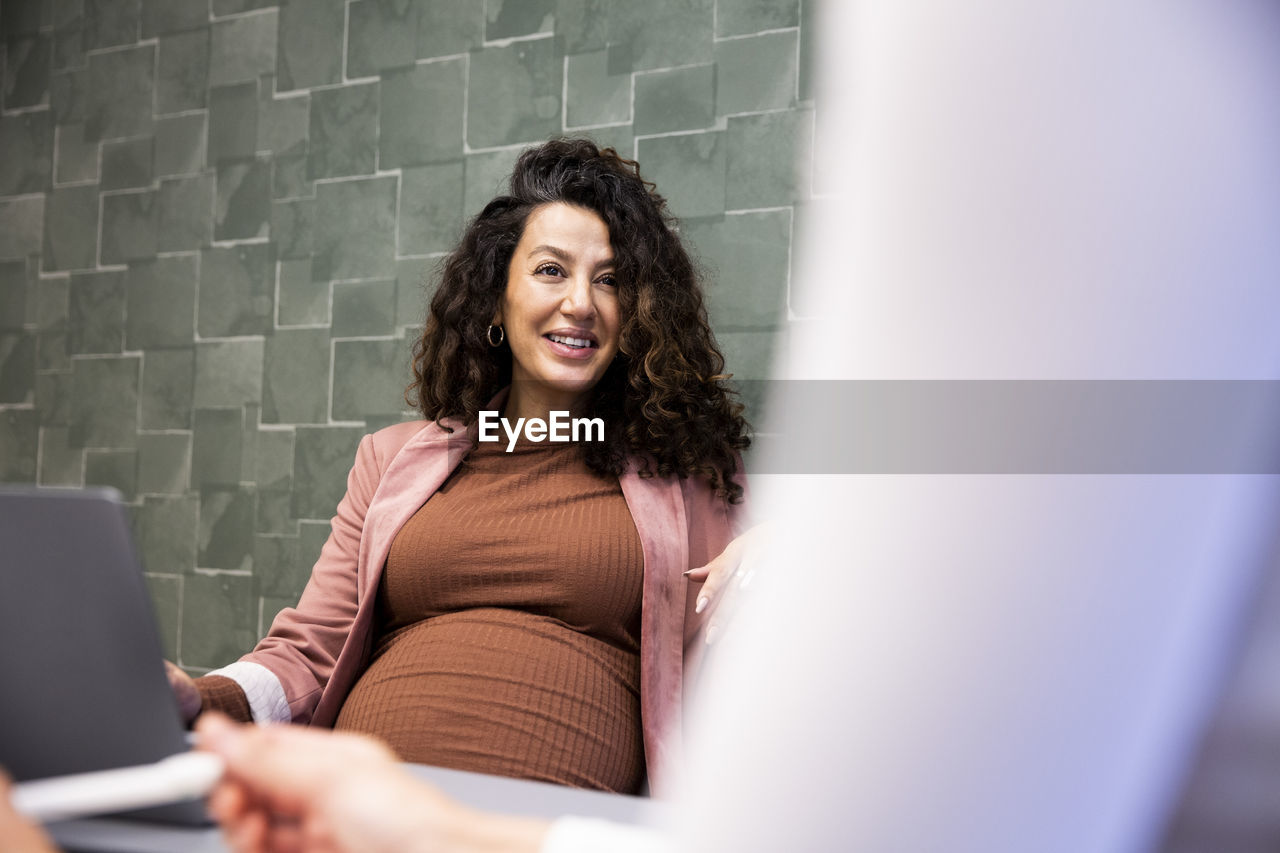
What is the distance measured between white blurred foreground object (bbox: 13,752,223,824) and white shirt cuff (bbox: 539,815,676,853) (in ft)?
0.52

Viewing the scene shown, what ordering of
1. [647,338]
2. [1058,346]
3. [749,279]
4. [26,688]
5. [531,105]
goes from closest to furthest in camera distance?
[1058,346], [26,688], [647,338], [749,279], [531,105]

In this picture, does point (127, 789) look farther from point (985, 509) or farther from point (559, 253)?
point (559, 253)

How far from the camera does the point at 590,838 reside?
1.41 ft

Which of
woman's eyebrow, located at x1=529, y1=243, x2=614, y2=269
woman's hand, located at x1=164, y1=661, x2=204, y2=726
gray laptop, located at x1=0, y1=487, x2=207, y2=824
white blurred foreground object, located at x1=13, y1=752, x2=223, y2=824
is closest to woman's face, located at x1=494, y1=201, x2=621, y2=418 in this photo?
woman's eyebrow, located at x1=529, y1=243, x2=614, y2=269

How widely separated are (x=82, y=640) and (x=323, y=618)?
37.3 inches

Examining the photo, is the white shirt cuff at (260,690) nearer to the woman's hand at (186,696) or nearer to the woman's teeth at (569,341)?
the woman's hand at (186,696)

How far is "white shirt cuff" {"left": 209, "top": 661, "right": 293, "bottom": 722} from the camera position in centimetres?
127

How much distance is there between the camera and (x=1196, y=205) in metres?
0.36

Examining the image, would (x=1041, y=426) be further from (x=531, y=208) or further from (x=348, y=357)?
(x=348, y=357)

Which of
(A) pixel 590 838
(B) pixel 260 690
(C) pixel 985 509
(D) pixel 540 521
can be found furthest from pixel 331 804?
(D) pixel 540 521

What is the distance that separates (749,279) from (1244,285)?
1778 mm

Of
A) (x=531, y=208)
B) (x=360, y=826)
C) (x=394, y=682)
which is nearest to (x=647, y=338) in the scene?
(x=531, y=208)

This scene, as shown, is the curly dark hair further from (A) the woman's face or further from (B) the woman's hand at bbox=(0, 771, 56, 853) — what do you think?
(B) the woman's hand at bbox=(0, 771, 56, 853)

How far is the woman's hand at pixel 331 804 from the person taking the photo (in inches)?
16.9
